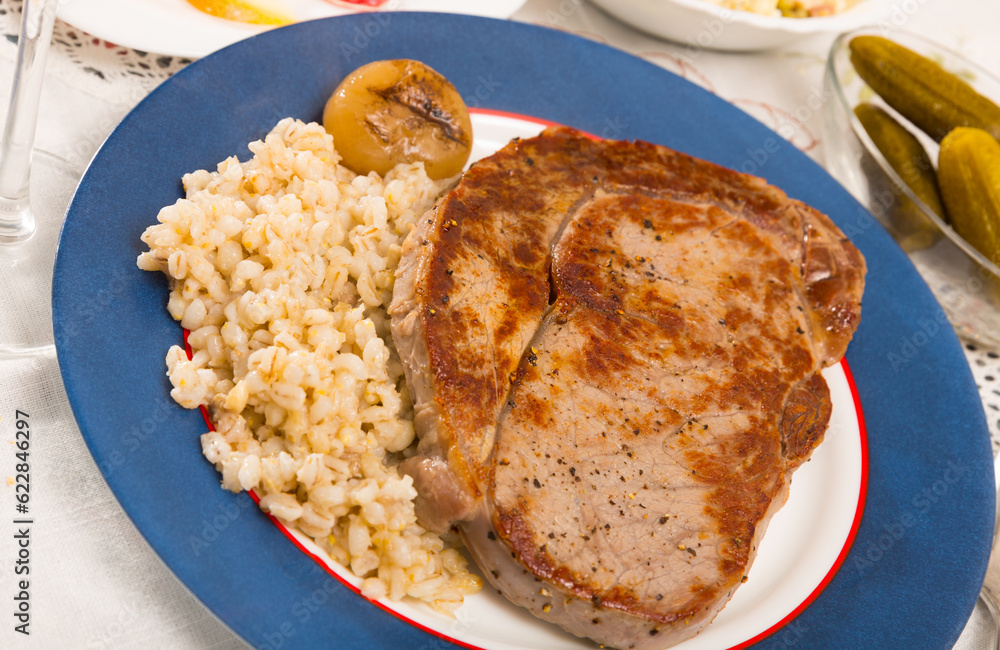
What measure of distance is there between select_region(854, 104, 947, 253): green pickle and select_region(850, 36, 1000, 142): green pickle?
12 centimetres

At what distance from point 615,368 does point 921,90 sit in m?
2.64

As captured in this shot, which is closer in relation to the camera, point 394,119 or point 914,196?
point 394,119

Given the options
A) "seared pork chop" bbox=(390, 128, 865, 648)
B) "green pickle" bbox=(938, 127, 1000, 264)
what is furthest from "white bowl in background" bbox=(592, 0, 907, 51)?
"seared pork chop" bbox=(390, 128, 865, 648)

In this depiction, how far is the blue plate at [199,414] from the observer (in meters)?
2.02

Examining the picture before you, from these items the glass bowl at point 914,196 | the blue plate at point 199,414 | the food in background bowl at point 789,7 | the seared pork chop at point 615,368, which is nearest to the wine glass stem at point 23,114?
the blue plate at point 199,414

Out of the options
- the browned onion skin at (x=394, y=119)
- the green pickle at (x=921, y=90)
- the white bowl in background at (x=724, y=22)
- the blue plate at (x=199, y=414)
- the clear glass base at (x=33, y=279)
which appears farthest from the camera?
the white bowl in background at (x=724, y=22)

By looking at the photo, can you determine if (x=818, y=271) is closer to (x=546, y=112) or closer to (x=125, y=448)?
(x=546, y=112)

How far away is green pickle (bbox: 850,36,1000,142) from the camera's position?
12.7 ft

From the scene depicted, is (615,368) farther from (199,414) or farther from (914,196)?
(914,196)

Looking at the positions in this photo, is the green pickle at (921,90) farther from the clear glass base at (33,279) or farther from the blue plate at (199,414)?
the clear glass base at (33,279)

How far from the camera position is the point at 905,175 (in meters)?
3.78

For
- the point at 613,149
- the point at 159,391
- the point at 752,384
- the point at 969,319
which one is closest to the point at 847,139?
the point at 969,319

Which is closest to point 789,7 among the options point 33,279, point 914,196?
point 914,196

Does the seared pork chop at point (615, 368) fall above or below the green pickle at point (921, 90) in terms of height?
below
